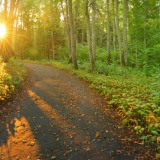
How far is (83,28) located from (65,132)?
2273 centimetres

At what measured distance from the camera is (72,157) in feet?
15.7

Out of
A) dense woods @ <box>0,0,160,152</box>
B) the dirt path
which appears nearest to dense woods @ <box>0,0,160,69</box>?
dense woods @ <box>0,0,160,152</box>

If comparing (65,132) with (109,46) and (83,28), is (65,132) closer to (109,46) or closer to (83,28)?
(109,46)

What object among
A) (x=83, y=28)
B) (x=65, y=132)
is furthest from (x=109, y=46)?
(x=65, y=132)

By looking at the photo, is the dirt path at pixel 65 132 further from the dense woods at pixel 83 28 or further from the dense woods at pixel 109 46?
the dense woods at pixel 83 28

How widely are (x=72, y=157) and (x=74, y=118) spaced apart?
94.6 inches

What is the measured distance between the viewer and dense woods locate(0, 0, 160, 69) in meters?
17.6

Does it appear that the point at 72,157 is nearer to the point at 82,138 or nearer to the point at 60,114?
the point at 82,138

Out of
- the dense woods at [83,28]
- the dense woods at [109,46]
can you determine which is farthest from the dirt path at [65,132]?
the dense woods at [83,28]

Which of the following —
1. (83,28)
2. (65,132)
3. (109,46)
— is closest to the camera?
(65,132)

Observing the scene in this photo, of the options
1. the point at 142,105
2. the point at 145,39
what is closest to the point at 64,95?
the point at 142,105

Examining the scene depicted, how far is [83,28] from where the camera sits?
2689 centimetres

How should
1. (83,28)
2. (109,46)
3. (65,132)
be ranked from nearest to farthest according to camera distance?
(65,132) < (109,46) < (83,28)

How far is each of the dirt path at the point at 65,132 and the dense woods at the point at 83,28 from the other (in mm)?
8112
